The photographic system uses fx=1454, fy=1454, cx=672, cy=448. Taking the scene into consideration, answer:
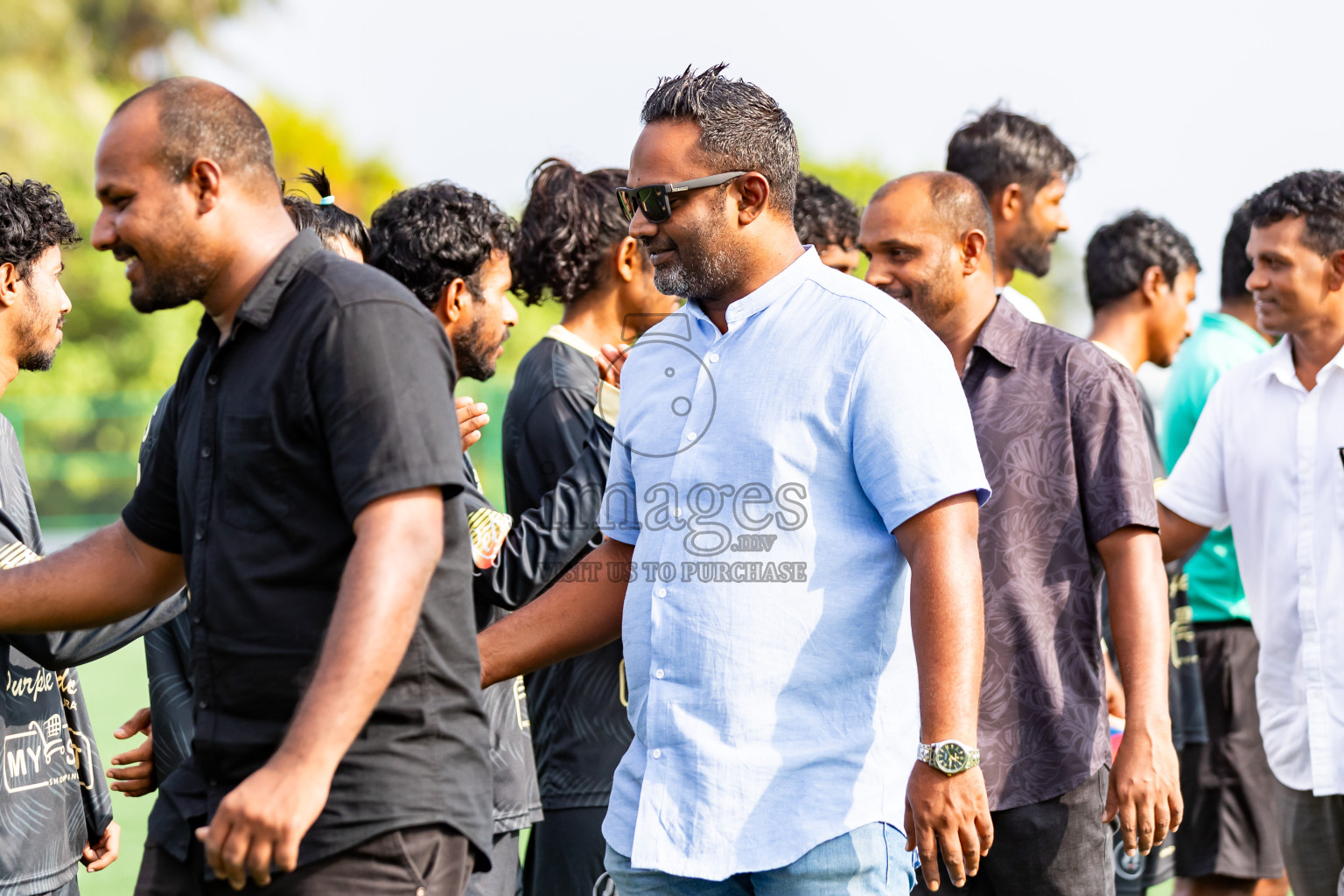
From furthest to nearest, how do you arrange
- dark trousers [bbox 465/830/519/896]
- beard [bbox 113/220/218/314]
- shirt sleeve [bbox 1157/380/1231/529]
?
shirt sleeve [bbox 1157/380/1231/529]
dark trousers [bbox 465/830/519/896]
beard [bbox 113/220/218/314]

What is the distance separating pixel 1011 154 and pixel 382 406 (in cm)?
410

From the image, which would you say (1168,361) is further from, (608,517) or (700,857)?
(700,857)

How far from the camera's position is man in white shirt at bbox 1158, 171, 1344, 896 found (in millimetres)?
4035

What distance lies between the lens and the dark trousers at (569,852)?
397 centimetres

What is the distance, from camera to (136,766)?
3340mm

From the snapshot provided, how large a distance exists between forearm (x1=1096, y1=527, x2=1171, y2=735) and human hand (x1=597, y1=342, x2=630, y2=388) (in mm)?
1369

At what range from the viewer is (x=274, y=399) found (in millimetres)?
2295

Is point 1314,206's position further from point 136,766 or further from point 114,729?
point 114,729

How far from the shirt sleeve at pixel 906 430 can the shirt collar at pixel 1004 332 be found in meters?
0.96

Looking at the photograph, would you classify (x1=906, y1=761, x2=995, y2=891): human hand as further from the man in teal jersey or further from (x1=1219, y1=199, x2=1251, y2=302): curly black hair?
(x1=1219, y1=199, x2=1251, y2=302): curly black hair

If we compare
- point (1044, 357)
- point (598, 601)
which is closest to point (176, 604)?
point (598, 601)

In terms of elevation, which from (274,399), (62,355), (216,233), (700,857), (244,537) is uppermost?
(62,355)

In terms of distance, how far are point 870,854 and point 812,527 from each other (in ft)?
2.04

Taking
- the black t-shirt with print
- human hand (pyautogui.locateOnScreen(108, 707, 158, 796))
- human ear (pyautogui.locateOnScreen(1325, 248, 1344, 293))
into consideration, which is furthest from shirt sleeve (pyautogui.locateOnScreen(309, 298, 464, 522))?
human ear (pyautogui.locateOnScreen(1325, 248, 1344, 293))
